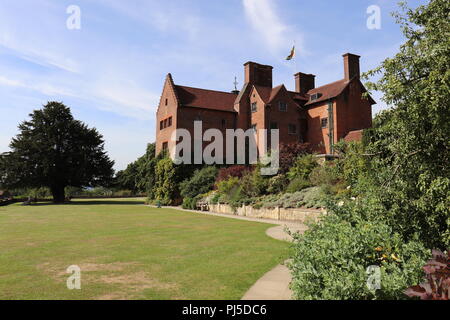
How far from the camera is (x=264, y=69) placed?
40.5m

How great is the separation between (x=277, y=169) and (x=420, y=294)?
18151 millimetres

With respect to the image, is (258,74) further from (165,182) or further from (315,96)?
(165,182)

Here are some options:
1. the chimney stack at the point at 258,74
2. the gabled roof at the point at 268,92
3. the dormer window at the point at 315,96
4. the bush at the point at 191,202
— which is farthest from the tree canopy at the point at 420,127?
the chimney stack at the point at 258,74

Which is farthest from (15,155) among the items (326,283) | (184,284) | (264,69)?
(326,283)

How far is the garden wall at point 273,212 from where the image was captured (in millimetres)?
15583

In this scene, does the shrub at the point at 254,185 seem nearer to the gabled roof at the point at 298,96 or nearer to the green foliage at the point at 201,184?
the green foliage at the point at 201,184

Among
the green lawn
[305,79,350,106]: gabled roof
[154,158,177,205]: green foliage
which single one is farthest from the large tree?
the green lawn

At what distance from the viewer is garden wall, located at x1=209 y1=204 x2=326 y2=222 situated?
15.6 m

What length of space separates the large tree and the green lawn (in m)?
33.2

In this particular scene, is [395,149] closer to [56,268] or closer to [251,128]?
[56,268]

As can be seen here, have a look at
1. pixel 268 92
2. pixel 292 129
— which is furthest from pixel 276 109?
pixel 292 129

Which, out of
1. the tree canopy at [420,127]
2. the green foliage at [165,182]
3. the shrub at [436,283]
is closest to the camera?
the shrub at [436,283]

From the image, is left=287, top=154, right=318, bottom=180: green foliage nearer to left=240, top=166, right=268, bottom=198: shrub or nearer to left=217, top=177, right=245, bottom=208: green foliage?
left=240, top=166, right=268, bottom=198: shrub

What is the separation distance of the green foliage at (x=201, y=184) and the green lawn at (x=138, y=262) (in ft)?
50.3
